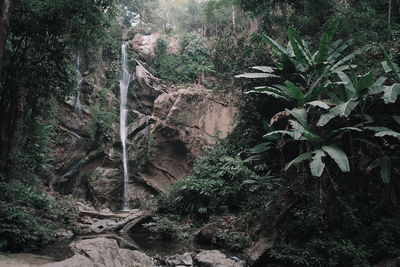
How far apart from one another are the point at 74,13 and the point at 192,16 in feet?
71.3

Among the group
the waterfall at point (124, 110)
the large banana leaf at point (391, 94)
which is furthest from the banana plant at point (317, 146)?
the waterfall at point (124, 110)

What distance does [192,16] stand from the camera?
93.2 ft

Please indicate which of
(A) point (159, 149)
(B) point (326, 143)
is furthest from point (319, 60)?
(A) point (159, 149)

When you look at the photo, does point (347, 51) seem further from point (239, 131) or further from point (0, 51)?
point (0, 51)

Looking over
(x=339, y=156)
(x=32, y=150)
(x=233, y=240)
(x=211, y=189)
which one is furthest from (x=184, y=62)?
(x=339, y=156)

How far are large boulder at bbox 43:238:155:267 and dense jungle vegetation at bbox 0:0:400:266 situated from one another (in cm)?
205

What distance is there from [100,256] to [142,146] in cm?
1446

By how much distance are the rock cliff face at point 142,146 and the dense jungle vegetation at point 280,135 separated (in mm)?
4966

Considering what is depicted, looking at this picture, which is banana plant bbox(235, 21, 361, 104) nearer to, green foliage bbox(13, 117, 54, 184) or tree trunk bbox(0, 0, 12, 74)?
tree trunk bbox(0, 0, 12, 74)

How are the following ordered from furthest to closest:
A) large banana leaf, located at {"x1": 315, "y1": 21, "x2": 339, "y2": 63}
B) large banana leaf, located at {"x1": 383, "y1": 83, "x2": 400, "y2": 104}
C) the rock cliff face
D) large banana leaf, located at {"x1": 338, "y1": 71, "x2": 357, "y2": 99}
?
the rock cliff face
large banana leaf, located at {"x1": 315, "y1": 21, "x2": 339, "y2": 63}
large banana leaf, located at {"x1": 338, "y1": 71, "x2": 357, "y2": 99}
large banana leaf, located at {"x1": 383, "y1": 83, "x2": 400, "y2": 104}

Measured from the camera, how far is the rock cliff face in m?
17.9

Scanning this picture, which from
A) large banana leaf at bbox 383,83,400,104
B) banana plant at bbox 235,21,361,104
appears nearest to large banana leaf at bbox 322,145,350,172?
large banana leaf at bbox 383,83,400,104

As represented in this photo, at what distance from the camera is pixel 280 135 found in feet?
27.1

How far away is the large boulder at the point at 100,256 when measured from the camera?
14.1 feet
